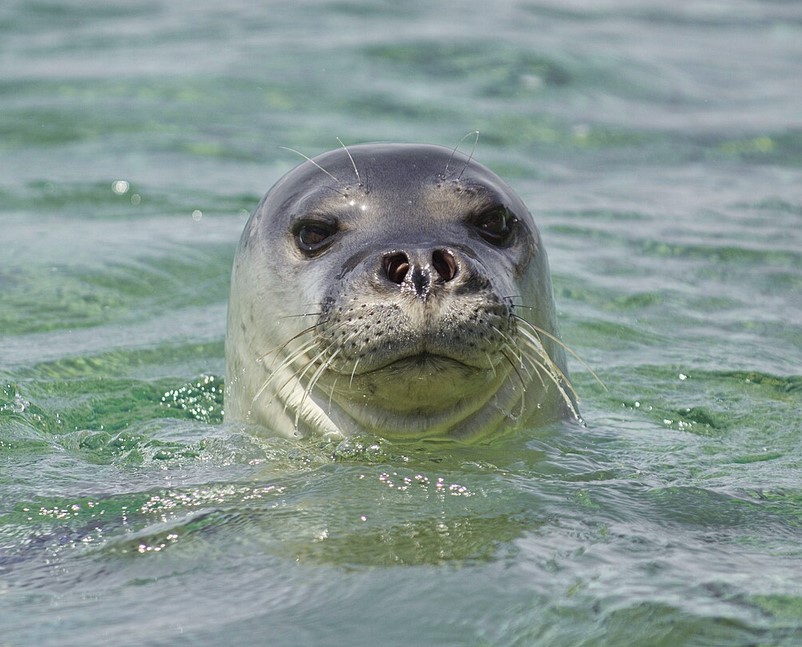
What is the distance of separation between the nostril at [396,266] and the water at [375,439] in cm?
51

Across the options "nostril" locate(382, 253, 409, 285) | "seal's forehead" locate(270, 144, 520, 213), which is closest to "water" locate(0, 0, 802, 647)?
"nostril" locate(382, 253, 409, 285)

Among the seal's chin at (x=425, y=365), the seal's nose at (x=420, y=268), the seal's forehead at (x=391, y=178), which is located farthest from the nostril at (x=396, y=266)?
the seal's forehead at (x=391, y=178)

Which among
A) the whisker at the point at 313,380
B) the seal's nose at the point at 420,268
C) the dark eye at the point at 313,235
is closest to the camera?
the seal's nose at the point at 420,268

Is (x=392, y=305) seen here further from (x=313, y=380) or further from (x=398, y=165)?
(x=398, y=165)

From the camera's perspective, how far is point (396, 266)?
344 cm

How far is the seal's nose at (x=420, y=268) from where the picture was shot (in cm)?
333

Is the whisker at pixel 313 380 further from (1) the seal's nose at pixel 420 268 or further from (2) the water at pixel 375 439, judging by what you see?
(1) the seal's nose at pixel 420 268

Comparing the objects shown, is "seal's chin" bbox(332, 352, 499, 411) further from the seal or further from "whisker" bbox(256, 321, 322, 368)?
"whisker" bbox(256, 321, 322, 368)

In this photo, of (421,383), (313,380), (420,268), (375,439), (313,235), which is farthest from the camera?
(313,235)

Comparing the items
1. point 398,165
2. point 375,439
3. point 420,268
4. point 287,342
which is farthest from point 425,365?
point 398,165

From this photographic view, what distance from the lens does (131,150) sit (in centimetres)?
912

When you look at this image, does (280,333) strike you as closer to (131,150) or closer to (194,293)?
(194,293)

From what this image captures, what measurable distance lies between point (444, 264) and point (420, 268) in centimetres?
8

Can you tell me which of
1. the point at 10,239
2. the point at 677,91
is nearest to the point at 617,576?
Result: the point at 10,239
